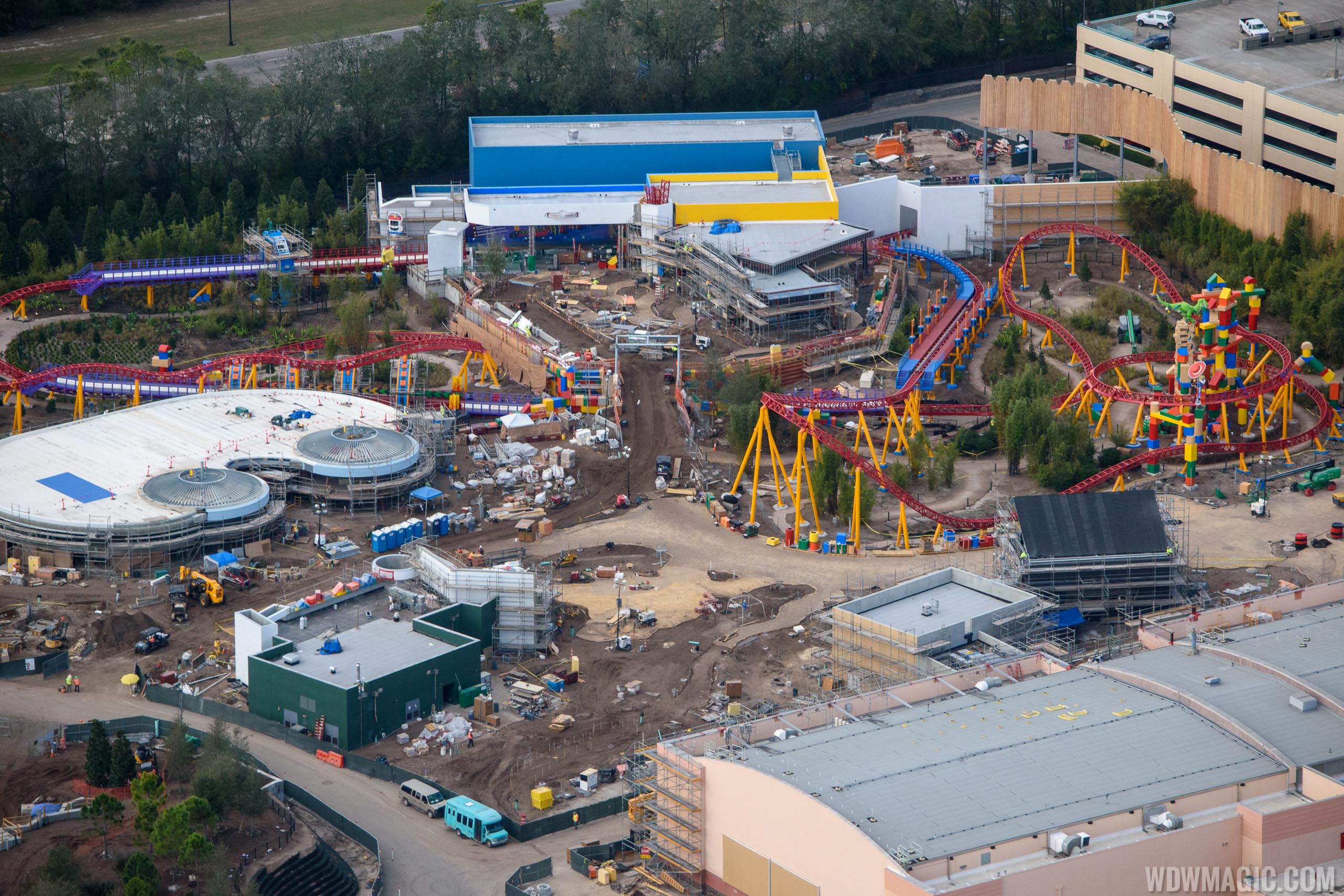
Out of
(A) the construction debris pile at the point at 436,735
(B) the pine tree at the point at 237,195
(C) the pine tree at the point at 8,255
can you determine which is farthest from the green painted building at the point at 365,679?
(B) the pine tree at the point at 237,195

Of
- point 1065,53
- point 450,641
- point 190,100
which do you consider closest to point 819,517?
point 450,641

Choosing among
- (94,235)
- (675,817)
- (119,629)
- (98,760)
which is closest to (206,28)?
(94,235)

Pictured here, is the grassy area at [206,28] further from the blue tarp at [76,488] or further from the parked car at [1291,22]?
the blue tarp at [76,488]

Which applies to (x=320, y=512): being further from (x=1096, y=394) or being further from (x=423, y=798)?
(x=1096, y=394)

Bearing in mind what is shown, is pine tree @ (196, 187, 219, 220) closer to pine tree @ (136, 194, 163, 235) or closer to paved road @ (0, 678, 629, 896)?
pine tree @ (136, 194, 163, 235)

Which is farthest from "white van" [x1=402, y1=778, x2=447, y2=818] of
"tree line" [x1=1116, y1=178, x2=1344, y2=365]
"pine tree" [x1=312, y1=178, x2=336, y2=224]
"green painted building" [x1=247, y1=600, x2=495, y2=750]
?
"pine tree" [x1=312, y1=178, x2=336, y2=224]
